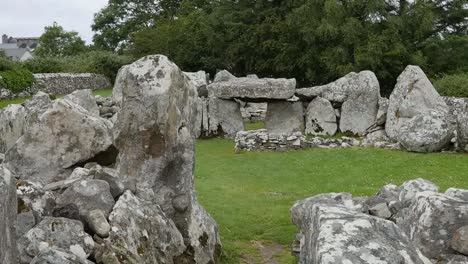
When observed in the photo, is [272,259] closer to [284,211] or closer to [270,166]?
[284,211]

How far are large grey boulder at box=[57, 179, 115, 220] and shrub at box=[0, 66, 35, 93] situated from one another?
2602 centimetres

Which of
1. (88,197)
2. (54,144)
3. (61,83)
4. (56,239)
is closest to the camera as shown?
(56,239)

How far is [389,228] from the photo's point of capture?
4.62 meters

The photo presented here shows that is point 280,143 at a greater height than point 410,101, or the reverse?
point 410,101

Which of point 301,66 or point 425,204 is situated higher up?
point 301,66

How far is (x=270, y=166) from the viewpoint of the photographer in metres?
17.8

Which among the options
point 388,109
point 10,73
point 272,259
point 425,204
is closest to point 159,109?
point 272,259

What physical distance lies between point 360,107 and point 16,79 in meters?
19.0

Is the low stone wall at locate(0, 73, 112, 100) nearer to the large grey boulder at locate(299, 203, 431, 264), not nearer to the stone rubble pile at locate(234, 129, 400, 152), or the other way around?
the stone rubble pile at locate(234, 129, 400, 152)

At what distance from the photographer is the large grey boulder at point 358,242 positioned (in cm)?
416

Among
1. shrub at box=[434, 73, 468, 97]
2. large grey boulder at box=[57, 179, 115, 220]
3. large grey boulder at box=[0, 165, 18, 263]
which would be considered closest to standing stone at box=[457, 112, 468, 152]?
shrub at box=[434, 73, 468, 97]

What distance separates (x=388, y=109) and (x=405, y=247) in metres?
18.7

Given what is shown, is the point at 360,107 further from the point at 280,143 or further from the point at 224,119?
the point at 224,119

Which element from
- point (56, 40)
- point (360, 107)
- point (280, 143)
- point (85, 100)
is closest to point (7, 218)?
point (280, 143)
